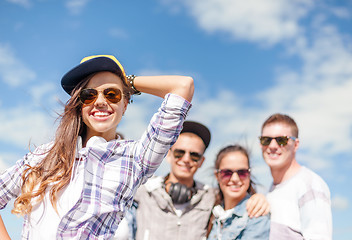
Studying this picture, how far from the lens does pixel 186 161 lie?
5.20m

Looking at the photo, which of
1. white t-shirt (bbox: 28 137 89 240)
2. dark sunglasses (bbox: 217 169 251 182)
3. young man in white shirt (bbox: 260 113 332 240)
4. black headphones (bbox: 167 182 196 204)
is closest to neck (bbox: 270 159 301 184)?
young man in white shirt (bbox: 260 113 332 240)

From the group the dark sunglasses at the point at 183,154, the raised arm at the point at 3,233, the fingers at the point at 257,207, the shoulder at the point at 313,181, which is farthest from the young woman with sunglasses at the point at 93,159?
the shoulder at the point at 313,181

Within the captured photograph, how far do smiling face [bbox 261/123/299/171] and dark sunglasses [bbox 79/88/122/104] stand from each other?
3390 mm

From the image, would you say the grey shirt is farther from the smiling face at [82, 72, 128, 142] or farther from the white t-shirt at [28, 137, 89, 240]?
the white t-shirt at [28, 137, 89, 240]

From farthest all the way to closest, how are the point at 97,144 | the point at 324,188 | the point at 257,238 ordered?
the point at 324,188 < the point at 257,238 < the point at 97,144

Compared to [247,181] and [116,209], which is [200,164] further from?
[116,209]

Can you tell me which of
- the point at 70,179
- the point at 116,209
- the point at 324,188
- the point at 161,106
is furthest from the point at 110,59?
the point at 324,188

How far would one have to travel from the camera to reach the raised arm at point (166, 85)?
252cm

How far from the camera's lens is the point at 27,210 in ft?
8.19

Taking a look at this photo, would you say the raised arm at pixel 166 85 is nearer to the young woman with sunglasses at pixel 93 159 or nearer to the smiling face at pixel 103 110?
the young woman with sunglasses at pixel 93 159

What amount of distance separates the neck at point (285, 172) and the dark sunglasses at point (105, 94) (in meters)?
3.41

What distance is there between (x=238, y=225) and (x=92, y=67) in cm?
292

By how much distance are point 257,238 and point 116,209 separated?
8.38ft

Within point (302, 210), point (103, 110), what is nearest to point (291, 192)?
point (302, 210)
